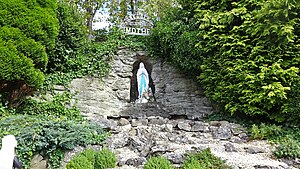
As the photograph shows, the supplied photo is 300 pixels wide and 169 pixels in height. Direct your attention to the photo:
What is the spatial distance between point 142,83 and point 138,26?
201 cm

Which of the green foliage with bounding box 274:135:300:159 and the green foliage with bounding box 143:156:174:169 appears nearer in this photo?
the green foliage with bounding box 143:156:174:169

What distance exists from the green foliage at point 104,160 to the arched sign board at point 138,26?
16.7 ft

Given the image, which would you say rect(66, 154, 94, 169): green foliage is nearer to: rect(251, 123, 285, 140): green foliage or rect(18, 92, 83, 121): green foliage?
rect(18, 92, 83, 121): green foliage

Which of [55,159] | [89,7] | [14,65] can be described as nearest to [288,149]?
[55,159]

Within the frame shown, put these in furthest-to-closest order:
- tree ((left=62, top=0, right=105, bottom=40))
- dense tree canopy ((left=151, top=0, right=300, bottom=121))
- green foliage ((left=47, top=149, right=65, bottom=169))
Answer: tree ((left=62, top=0, right=105, bottom=40))
dense tree canopy ((left=151, top=0, right=300, bottom=121))
green foliage ((left=47, top=149, right=65, bottom=169))

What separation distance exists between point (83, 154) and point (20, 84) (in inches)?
88.0

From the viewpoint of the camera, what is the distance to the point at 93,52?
7.19 m

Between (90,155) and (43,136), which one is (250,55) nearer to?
(90,155)

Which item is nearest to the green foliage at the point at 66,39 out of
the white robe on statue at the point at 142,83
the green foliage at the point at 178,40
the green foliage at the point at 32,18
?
the green foliage at the point at 32,18

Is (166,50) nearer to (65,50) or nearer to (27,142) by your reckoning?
(65,50)

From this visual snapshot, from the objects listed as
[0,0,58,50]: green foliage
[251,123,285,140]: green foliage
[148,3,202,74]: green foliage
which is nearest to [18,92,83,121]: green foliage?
[0,0,58,50]: green foliage

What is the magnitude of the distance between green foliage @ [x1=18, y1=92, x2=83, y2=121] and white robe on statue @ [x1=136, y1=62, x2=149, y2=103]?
2.00m

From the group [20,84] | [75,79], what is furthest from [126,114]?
[20,84]

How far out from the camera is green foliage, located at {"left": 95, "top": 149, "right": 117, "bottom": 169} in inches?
135
